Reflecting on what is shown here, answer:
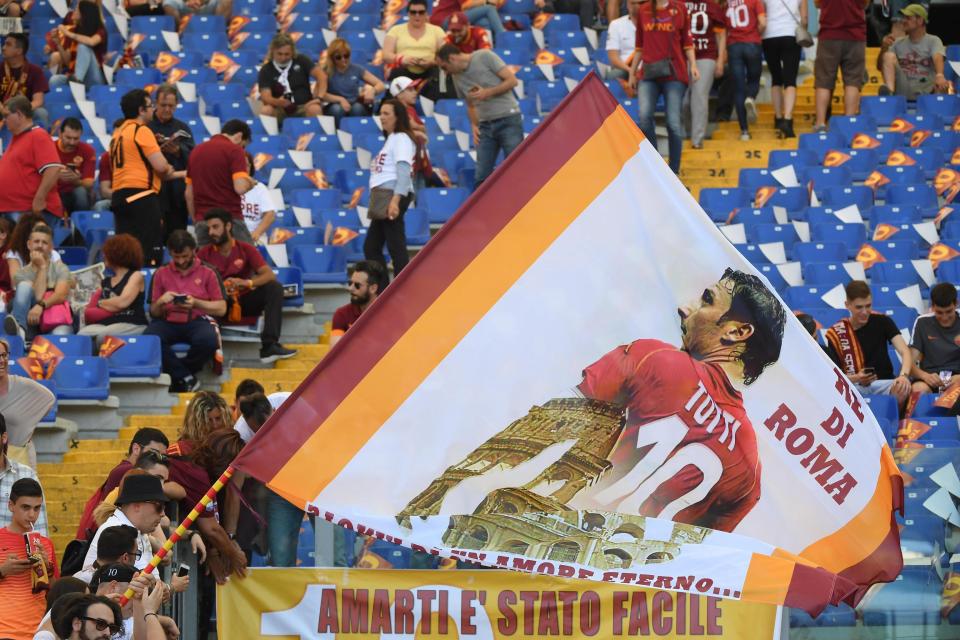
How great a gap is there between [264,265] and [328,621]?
539cm

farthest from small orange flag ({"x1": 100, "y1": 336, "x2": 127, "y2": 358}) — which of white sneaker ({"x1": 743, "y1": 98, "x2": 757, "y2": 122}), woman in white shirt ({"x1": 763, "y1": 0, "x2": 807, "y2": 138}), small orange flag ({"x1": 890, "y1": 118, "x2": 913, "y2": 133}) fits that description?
small orange flag ({"x1": 890, "y1": 118, "x2": 913, "y2": 133})

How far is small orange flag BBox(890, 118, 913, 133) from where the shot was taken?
59.9 ft

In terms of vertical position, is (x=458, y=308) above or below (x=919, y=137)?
above

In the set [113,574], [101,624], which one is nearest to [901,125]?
[113,574]

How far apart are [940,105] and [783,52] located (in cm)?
161

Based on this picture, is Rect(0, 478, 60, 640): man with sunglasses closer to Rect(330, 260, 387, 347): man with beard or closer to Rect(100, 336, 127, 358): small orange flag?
Rect(330, 260, 387, 347): man with beard

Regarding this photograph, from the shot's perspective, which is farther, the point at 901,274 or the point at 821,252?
the point at 821,252

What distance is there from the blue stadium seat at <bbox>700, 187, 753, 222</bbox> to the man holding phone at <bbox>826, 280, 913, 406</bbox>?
3.67 m

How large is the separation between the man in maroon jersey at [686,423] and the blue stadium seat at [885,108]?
10787 millimetres

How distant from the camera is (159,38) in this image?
2048 centimetres

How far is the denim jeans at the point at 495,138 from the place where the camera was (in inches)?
638

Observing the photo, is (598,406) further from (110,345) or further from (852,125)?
(852,125)

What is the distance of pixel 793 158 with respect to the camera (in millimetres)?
17641

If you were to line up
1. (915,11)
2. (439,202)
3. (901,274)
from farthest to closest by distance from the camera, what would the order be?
(915,11) < (439,202) < (901,274)
